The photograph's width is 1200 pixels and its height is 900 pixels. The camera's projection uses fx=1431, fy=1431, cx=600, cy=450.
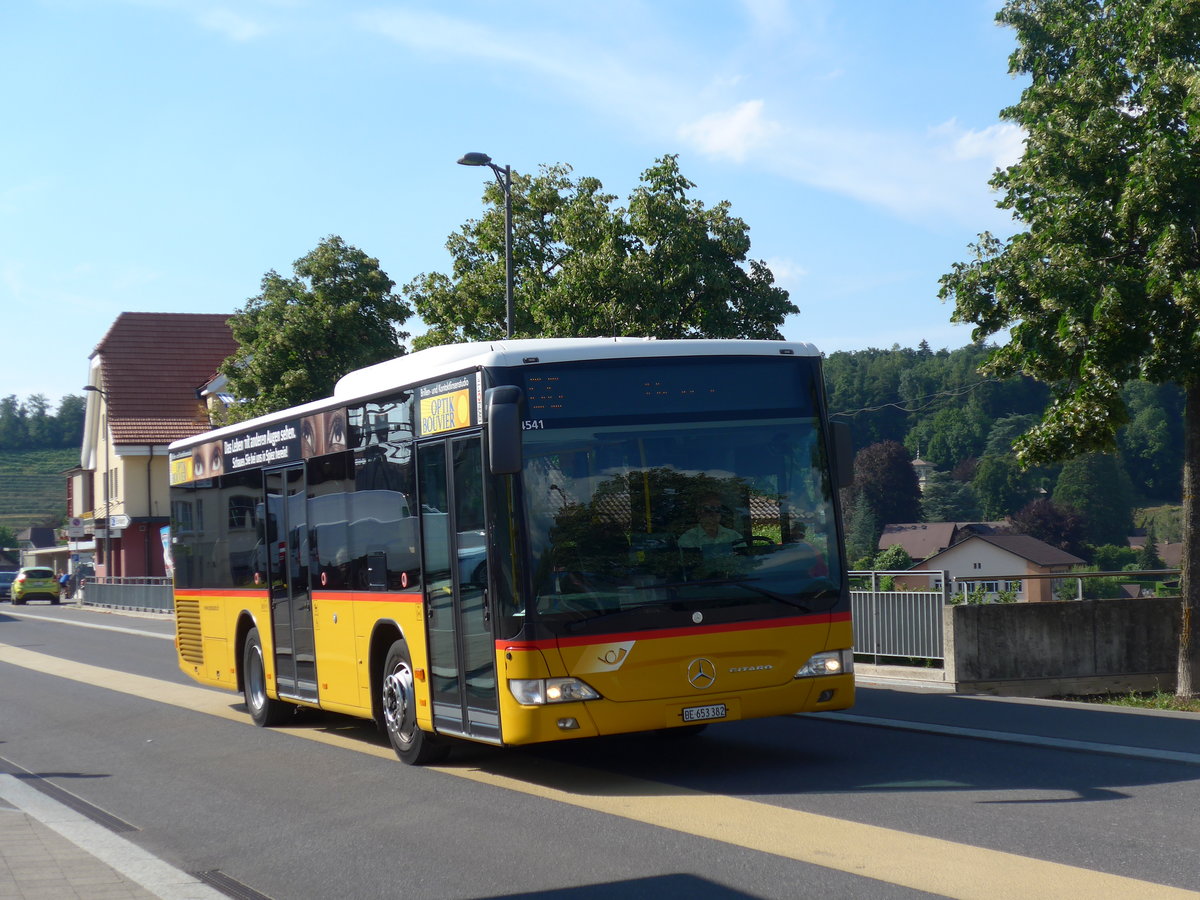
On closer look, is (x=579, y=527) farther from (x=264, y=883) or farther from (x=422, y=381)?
(x=264, y=883)

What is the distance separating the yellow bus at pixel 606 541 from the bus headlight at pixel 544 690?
0.03 feet

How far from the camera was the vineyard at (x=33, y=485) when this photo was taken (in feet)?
570

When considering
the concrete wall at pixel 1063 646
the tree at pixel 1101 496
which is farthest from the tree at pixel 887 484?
the concrete wall at pixel 1063 646

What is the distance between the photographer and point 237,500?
14.4m

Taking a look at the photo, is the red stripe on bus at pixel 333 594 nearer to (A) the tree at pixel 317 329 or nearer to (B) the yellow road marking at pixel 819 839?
(B) the yellow road marking at pixel 819 839

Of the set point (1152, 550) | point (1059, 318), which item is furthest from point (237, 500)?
point (1152, 550)

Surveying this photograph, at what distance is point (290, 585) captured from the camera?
13031mm

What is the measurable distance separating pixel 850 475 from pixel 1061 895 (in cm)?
431

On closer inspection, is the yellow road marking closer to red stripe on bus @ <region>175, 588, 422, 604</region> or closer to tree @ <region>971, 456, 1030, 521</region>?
red stripe on bus @ <region>175, 588, 422, 604</region>

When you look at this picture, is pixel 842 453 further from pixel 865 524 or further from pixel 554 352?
pixel 865 524

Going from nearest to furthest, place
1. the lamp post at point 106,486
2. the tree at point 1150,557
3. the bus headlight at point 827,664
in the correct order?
1. the bus headlight at point 827,664
2. the lamp post at point 106,486
3. the tree at point 1150,557

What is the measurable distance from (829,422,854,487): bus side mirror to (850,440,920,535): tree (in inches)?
3801

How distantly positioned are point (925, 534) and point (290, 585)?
3851 inches

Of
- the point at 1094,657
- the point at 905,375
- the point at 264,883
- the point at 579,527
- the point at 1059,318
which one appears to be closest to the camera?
the point at 264,883
